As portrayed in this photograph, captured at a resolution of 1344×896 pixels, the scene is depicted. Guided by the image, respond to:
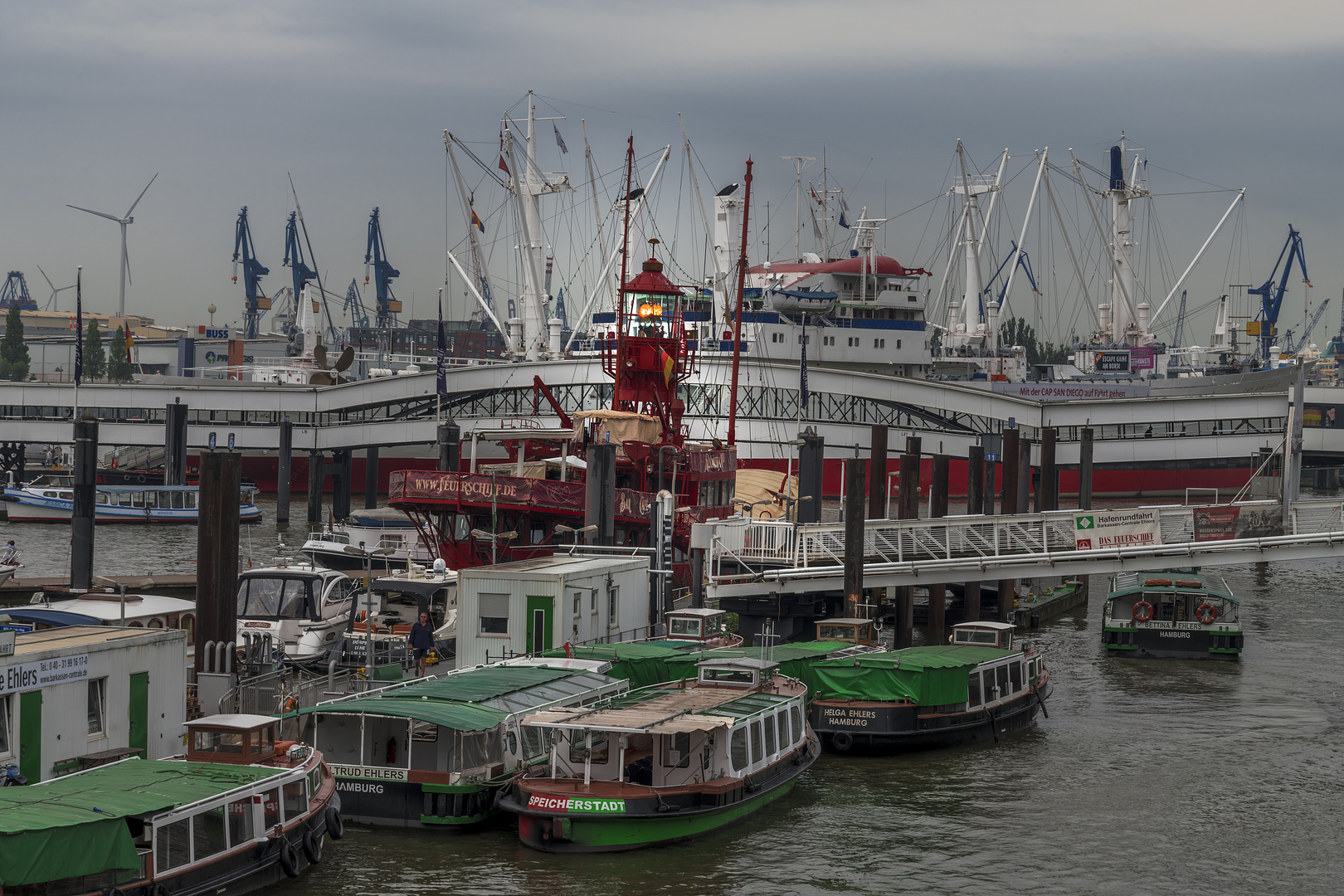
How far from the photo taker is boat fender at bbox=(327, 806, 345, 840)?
20836mm

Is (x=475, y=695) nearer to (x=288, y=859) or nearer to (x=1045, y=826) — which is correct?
(x=288, y=859)

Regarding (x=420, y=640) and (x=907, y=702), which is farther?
(x=420, y=640)

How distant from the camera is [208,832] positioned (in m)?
17.7

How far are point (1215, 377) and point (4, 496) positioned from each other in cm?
8596

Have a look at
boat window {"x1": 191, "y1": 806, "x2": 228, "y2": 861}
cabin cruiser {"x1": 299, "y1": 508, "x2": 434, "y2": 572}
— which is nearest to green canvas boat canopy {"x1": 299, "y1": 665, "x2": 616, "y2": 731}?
boat window {"x1": 191, "y1": 806, "x2": 228, "y2": 861}

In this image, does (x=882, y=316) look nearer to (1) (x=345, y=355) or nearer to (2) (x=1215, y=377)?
(2) (x=1215, y=377)

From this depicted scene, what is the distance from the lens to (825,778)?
27.0 metres

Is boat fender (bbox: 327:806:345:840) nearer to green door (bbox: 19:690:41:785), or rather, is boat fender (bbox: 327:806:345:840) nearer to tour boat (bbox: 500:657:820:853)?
tour boat (bbox: 500:657:820:853)

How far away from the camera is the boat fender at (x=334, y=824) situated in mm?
20836

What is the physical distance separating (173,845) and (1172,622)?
3085 centimetres

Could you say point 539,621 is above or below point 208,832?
above

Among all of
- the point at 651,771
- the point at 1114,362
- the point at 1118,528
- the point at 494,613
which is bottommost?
the point at 651,771

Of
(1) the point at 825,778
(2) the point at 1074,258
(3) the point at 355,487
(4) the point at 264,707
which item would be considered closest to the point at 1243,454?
(2) the point at 1074,258

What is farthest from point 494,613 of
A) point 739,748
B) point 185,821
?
point 185,821
